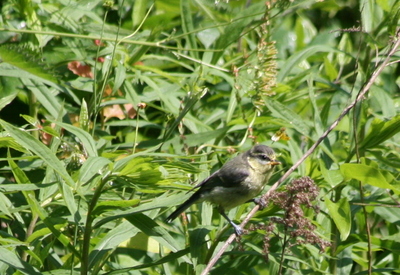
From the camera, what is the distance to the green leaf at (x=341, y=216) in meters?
3.11

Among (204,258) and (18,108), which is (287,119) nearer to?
(204,258)

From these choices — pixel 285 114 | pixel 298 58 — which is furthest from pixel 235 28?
pixel 285 114

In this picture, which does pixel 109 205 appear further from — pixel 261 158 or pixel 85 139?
pixel 261 158

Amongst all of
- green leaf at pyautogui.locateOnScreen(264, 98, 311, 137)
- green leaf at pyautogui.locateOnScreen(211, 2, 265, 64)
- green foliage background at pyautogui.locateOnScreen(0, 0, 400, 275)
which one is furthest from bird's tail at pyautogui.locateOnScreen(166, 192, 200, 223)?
green leaf at pyautogui.locateOnScreen(211, 2, 265, 64)

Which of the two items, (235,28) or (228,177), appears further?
(235,28)

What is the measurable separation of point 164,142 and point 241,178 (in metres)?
0.68

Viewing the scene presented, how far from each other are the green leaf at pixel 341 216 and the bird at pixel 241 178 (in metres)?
0.63

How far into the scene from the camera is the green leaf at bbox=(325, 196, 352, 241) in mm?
3109

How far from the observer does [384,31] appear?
4434mm

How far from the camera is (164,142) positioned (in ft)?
11.7

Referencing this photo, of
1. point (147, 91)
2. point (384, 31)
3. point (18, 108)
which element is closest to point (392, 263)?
point (384, 31)

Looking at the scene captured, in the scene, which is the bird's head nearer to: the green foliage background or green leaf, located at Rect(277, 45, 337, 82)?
the green foliage background

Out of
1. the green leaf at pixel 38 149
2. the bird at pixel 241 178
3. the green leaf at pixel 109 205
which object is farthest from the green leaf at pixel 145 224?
the bird at pixel 241 178

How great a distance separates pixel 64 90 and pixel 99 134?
32 cm
